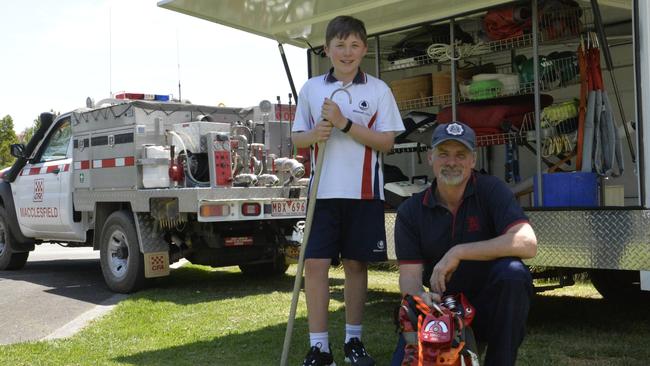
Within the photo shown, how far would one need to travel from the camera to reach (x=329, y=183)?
395cm

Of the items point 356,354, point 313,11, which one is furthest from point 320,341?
point 313,11

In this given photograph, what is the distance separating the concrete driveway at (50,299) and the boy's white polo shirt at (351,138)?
277 centimetres

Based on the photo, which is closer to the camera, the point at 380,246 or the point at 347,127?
the point at 347,127

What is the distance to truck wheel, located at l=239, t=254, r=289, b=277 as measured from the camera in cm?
888

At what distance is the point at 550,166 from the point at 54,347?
3.61 meters

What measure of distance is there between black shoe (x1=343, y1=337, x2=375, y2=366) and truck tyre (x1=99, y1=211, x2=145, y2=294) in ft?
12.9

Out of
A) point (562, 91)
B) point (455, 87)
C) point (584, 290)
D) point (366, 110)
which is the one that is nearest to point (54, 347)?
point (366, 110)

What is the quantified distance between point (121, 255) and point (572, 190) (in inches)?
192

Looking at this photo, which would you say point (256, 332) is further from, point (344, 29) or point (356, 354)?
point (344, 29)

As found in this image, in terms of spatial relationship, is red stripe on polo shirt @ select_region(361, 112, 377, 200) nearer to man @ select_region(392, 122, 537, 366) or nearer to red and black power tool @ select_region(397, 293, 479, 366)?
man @ select_region(392, 122, 537, 366)

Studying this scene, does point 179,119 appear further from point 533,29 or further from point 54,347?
point 533,29

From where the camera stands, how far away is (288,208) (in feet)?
24.5

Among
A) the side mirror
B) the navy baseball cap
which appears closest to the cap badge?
the navy baseball cap

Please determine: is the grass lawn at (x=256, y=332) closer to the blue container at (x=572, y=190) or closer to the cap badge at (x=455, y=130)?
the blue container at (x=572, y=190)
